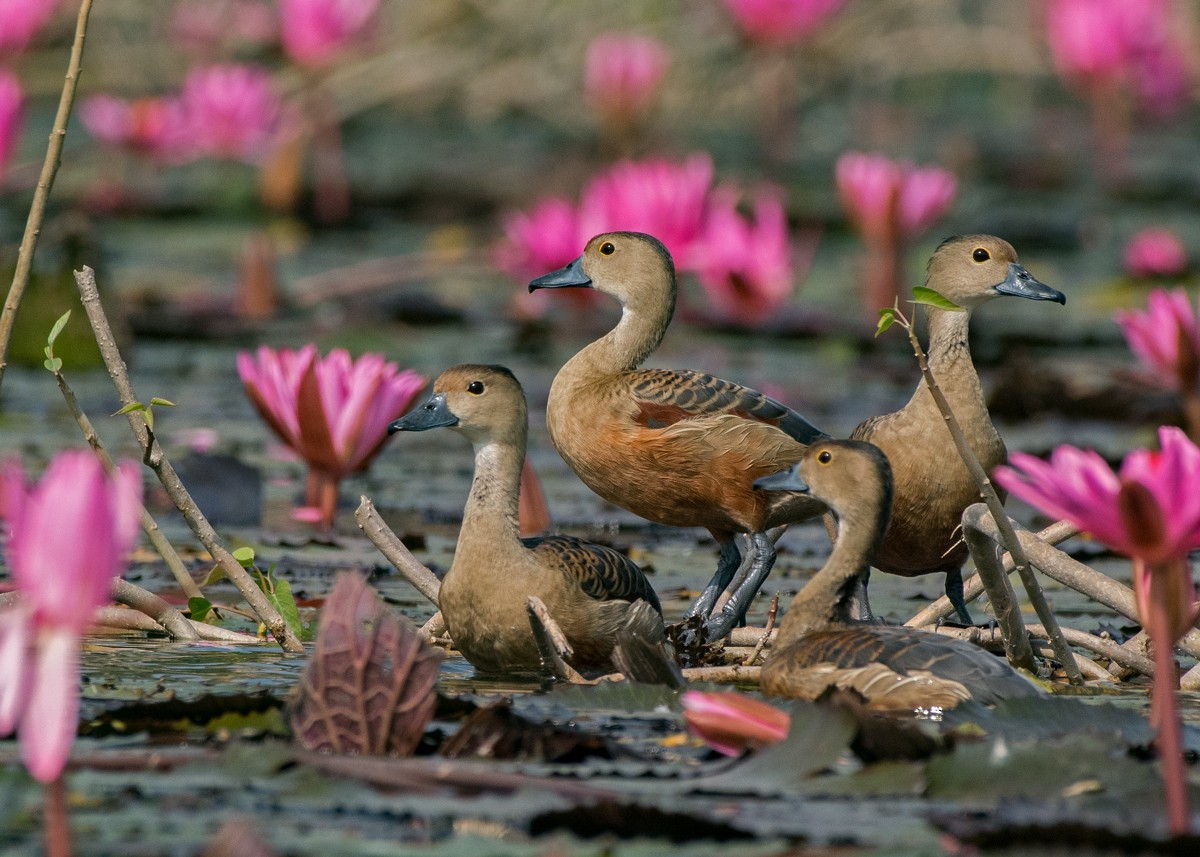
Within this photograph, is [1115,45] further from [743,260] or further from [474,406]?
[474,406]

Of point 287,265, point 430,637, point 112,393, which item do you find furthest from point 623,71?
point 430,637

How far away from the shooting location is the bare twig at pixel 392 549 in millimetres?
3725

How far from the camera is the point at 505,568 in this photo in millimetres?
3525

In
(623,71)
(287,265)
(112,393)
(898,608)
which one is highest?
(623,71)

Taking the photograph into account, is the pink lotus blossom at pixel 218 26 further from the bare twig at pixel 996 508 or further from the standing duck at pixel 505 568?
the bare twig at pixel 996 508

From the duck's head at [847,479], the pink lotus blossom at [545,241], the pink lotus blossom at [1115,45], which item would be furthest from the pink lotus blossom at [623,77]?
the duck's head at [847,479]

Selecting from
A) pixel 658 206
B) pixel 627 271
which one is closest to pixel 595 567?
pixel 627 271

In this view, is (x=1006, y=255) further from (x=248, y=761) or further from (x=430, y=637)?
(x=248, y=761)

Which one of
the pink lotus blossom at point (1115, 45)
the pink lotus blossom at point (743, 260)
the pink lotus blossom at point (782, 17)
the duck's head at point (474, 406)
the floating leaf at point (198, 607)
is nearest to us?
the floating leaf at point (198, 607)

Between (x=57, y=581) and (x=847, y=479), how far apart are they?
6.26 feet

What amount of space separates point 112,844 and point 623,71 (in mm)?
10473

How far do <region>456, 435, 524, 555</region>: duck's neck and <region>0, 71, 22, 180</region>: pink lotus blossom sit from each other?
4438 millimetres

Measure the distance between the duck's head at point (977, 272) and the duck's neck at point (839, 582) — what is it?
47.0 inches

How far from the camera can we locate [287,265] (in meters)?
10.7
